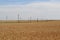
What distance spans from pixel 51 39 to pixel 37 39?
1699mm

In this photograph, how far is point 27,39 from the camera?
716 inches

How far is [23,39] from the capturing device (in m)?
18.4

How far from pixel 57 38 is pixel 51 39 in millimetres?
963

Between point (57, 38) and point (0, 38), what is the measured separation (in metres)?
7.14

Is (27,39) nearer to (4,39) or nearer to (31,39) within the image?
(31,39)

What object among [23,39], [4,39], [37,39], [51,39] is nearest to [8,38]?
[4,39]

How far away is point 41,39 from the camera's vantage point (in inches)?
719

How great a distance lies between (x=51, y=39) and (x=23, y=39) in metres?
3.42

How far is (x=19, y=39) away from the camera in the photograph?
18.5 m

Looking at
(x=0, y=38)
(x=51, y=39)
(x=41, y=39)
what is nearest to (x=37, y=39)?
(x=41, y=39)

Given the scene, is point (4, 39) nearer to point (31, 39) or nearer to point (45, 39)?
point (31, 39)

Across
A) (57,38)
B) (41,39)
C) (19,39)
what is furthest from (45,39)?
(19,39)

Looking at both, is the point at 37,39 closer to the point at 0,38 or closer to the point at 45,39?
the point at 45,39

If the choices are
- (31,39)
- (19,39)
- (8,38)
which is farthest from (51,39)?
(8,38)
